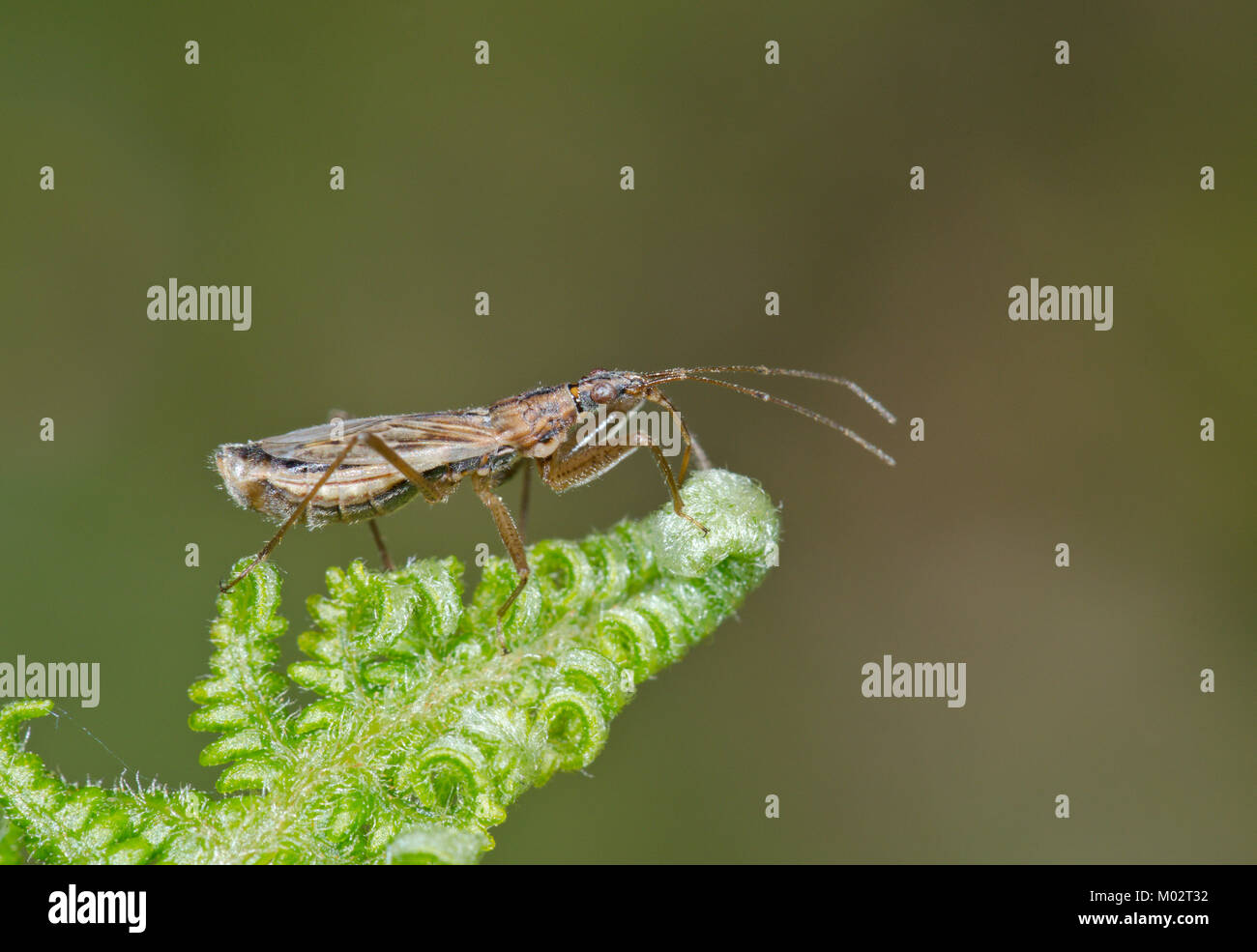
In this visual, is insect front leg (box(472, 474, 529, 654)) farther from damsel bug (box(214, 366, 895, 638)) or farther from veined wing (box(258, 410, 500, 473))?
veined wing (box(258, 410, 500, 473))

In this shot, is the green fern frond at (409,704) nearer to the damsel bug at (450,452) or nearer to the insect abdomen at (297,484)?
the damsel bug at (450,452)

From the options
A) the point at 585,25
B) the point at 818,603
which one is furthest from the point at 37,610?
the point at 585,25

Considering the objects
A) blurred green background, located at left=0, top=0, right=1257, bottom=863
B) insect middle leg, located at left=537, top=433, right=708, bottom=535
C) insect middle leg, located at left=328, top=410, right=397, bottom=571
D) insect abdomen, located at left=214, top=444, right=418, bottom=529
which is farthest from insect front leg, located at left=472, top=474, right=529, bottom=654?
blurred green background, located at left=0, top=0, right=1257, bottom=863

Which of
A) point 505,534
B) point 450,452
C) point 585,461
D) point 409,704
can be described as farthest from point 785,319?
point 409,704

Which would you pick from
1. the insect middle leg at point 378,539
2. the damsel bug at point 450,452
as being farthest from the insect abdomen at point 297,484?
the insect middle leg at point 378,539

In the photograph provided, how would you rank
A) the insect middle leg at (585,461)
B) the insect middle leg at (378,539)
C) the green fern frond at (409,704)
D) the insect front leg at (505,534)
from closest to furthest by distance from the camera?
the green fern frond at (409,704)
the insect front leg at (505,534)
the insect middle leg at (585,461)
the insect middle leg at (378,539)

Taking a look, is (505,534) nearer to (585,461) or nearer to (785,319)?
(585,461)
